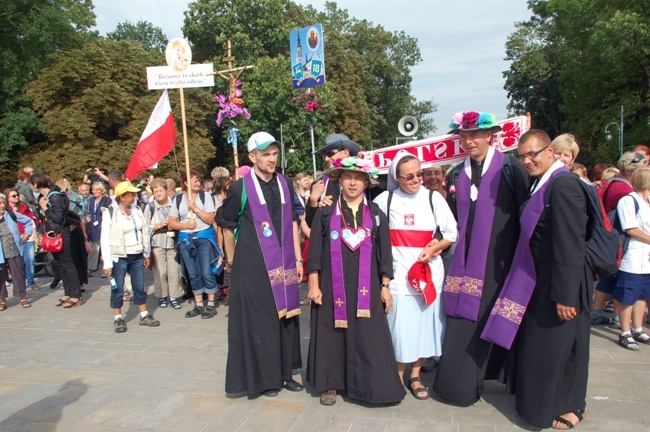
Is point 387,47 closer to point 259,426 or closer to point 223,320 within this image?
point 223,320

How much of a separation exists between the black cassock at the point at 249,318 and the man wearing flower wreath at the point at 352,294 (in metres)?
0.39

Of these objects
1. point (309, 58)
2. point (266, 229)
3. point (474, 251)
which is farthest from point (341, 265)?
point (309, 58)

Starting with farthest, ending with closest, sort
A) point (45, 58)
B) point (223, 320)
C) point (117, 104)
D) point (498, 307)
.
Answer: point (117, 104)
point (45, 58)
point (223, 320)
point (498, 307)

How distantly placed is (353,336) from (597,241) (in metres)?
1.85

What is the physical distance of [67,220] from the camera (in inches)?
328

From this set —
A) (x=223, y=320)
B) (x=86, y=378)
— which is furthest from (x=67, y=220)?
(x=86, y=378)

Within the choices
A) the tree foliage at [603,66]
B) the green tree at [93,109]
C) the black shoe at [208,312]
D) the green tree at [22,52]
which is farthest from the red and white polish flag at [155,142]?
the green tree at [22,52]

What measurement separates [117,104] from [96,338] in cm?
2506

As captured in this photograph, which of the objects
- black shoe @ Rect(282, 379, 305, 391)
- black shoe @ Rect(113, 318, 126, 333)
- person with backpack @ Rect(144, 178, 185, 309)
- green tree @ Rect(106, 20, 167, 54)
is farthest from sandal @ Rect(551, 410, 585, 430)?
green tree @ Rect(106, 20, 167, 54)

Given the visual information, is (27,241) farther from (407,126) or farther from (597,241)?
(597,241)

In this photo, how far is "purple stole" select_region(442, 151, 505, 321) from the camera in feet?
13.1

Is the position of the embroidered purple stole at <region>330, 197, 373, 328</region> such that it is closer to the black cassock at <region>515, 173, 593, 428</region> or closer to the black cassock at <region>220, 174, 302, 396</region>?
the black cassock at <region>220, 174, 302, 396</region>

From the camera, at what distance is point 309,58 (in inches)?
607

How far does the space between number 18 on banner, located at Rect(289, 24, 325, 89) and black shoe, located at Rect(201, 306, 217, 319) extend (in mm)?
9479
